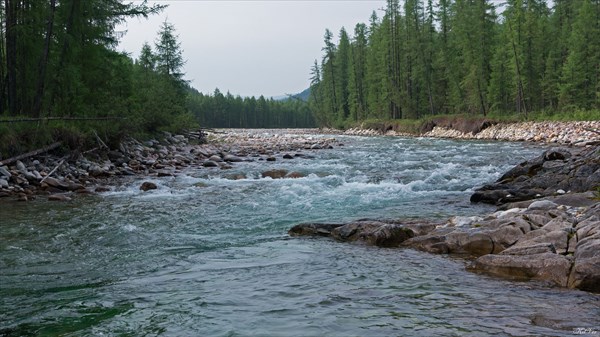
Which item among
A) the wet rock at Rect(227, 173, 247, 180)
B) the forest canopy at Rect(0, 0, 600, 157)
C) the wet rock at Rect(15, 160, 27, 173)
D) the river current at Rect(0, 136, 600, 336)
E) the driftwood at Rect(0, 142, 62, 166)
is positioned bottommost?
the river current at Rect(0, 136, 600, 336)

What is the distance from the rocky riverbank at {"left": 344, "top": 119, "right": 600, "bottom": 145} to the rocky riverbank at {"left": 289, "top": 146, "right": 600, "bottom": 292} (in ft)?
53.6

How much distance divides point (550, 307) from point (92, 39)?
950 inches

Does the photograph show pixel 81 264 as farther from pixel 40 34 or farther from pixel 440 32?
pixel 440 32

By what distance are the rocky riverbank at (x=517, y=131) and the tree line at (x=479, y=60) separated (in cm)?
433

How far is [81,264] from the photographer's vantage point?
725cm

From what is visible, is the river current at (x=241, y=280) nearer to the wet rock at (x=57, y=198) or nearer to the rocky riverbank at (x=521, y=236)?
the rocky riverbank at (x=521, y=236)

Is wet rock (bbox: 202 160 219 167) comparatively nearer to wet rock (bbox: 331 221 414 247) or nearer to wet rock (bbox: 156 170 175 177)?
wet rock (bbox: 156 170 175 177)

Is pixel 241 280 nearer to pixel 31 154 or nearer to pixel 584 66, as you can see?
pixel 31 154

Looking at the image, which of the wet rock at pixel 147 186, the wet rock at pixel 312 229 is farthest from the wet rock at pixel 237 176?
the wet rock at pixel 312 229

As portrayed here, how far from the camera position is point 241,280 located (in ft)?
20.7

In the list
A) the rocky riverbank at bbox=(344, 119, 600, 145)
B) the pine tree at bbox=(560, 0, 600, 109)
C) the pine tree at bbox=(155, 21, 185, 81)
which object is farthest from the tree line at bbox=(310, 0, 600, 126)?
the pine tree at bbox=(155, 21, 185, 81)

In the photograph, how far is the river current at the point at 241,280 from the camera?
4.63 metres

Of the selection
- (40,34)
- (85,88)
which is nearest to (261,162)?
(85,88)

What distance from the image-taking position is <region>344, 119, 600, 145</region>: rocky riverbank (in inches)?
1124
